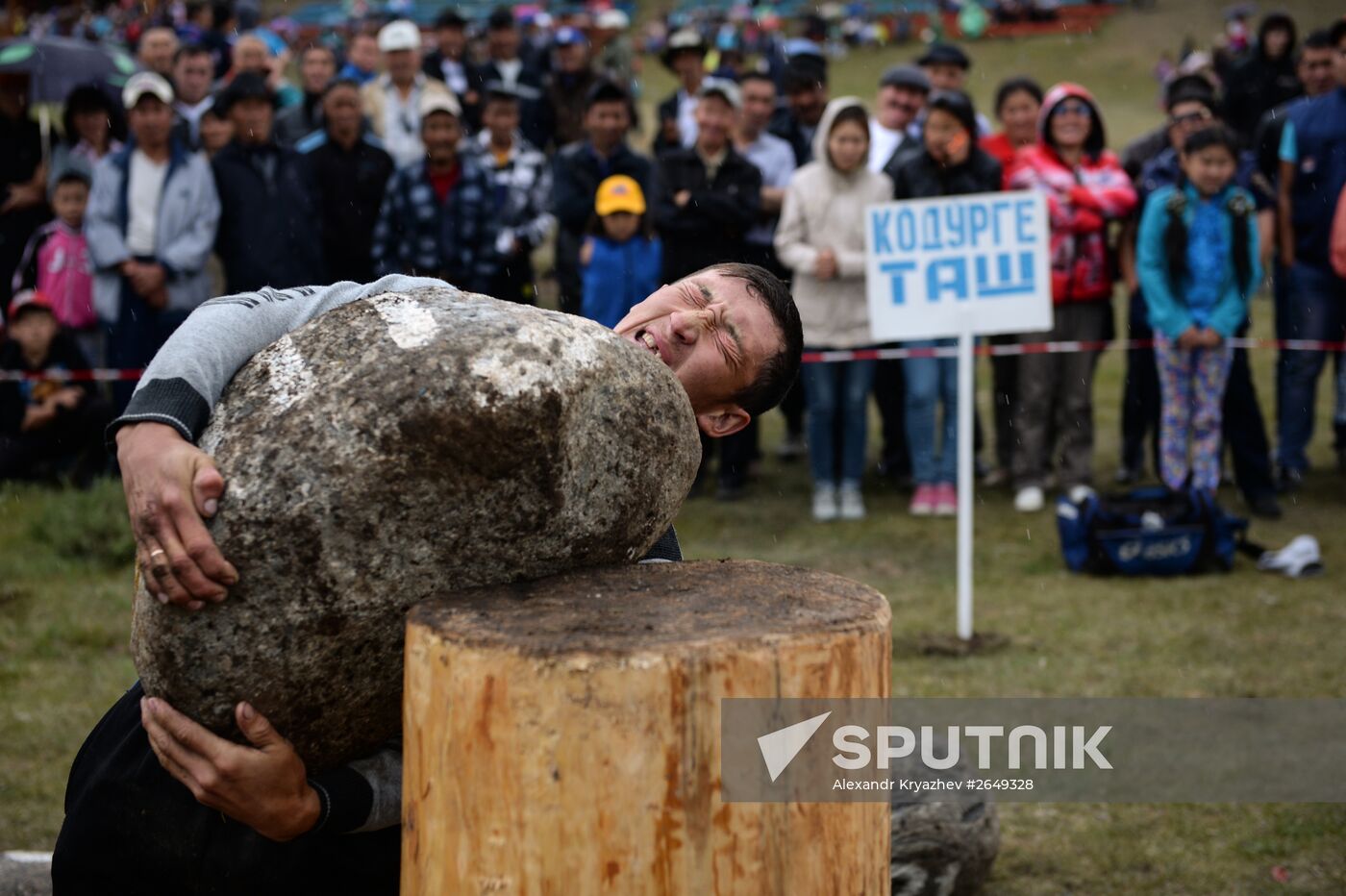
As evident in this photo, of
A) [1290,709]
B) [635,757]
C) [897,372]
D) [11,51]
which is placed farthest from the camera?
[11,51]

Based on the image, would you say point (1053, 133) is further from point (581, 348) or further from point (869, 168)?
point (581, 348)

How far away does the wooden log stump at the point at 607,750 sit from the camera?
1.87 m

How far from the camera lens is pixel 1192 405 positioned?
8.30 meters

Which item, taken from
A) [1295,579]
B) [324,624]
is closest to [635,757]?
[324,624]

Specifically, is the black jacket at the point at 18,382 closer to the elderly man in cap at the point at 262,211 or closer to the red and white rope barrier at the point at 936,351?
the red and white rope barrier at the point at 936,351

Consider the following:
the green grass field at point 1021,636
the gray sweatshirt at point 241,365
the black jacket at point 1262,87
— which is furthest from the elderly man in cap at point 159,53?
the gray sweatshirt at point 241,365

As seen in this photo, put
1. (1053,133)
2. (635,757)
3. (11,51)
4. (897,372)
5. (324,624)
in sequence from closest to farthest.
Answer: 1. (635,757)
2. (324,624)
3. (1053,133)
4. (897,372)
5. (11,51)

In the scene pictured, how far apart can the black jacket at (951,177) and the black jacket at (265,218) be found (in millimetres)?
3513

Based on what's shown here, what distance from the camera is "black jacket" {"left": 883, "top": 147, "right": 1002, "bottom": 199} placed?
8352 mm

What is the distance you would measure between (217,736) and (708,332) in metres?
1.11

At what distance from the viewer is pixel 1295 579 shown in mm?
7141

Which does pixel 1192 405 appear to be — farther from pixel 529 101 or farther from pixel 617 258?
pixel 529 101

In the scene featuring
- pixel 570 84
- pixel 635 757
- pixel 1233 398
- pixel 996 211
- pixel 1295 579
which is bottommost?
pixel 1295 579

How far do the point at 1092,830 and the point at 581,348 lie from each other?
3.08m
